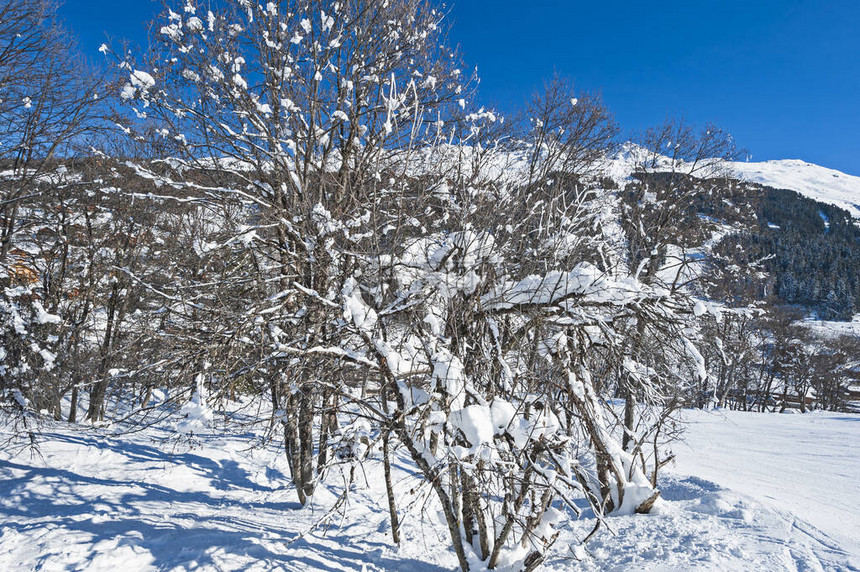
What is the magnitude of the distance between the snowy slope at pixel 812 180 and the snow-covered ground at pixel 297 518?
6114 inches

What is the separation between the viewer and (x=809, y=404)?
3719cm

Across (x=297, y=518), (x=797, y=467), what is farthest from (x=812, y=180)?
(x=297, y=518)

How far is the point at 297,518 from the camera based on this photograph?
265 inches

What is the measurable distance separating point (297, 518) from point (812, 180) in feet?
695

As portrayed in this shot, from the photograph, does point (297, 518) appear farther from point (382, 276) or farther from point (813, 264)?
point (813, 264)

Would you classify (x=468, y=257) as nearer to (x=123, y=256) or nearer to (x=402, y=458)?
(x=402, y=458)

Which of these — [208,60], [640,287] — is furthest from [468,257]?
[208,60]

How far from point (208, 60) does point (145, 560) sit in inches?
243

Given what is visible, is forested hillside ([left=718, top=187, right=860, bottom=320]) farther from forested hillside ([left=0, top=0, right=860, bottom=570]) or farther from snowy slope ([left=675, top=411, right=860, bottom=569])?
forested hillside ([left=0, top=0, right=860, bottom=570])

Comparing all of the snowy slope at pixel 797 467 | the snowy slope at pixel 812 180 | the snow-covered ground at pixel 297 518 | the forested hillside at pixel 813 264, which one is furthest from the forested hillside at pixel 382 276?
the snowy slope at pixel 812 180

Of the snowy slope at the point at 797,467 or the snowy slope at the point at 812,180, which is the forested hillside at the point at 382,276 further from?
the snowy slope at the point at 812,180

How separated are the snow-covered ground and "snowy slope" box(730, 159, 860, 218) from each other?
15529 cm

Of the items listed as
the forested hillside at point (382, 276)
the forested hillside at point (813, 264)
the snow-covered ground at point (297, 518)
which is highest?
the forested hillside at point (813, 264)

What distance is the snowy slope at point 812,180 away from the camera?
13875cm
